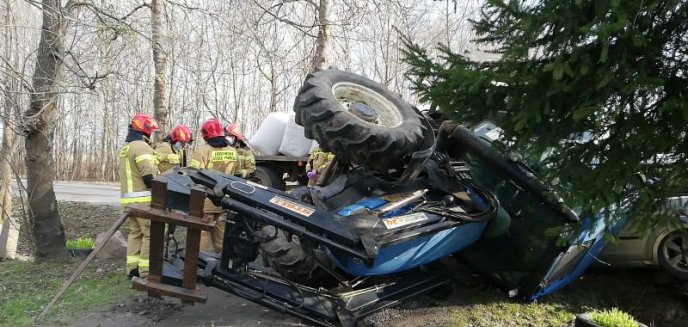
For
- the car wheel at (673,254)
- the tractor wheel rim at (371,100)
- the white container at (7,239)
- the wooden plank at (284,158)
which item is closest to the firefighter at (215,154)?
the wooden plank at (284,158)

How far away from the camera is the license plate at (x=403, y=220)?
12.6 feet

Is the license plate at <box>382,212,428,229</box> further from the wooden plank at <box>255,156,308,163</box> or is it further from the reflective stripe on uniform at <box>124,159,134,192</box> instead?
the wooden plank at <box>255,156,308,163</box>

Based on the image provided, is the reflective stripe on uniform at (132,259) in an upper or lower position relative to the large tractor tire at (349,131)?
lower

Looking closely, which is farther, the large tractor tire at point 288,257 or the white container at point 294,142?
the white container at point 294,142

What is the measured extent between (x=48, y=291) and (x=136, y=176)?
4.90 feet

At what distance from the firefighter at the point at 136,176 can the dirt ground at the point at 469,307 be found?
38.1 inches

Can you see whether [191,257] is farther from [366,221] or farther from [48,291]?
[48,291]

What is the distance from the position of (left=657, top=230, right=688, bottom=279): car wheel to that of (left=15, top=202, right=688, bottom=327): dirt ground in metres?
0.20

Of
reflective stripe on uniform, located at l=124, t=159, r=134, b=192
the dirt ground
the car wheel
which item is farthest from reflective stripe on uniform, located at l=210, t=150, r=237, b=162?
the car wheel

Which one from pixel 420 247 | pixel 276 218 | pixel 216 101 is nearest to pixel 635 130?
pixel 420 247

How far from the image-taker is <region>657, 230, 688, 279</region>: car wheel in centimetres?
564

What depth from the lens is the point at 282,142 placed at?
9.26 metres

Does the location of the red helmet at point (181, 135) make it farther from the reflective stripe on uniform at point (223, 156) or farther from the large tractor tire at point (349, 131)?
the large tractor tire at point (349, 131)

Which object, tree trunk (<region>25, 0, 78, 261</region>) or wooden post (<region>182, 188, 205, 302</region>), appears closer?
wooden post (<region>182, 188, 205, 302</region>)
